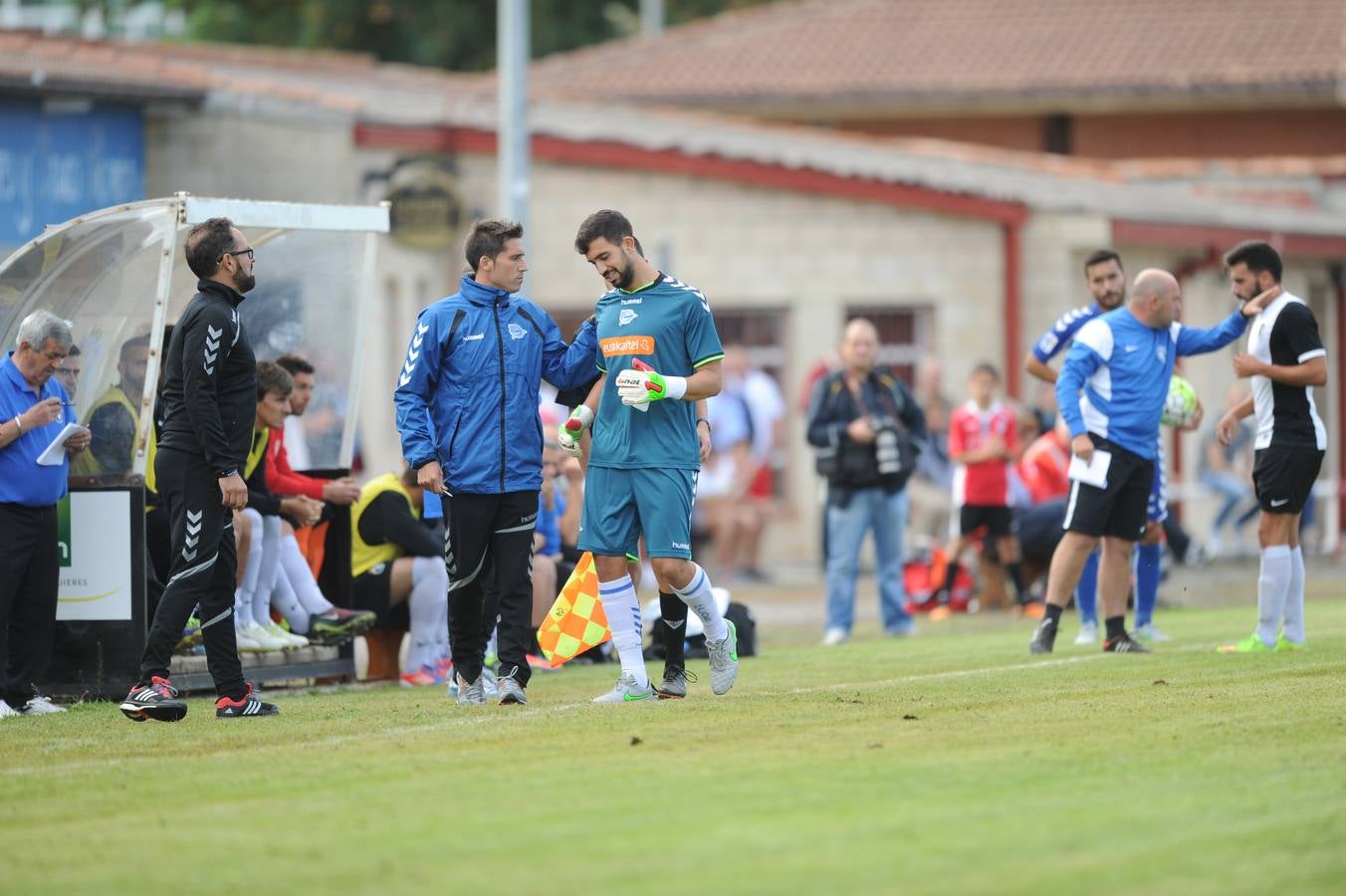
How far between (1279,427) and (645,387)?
4325 mm

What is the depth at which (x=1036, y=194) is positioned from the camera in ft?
84.8

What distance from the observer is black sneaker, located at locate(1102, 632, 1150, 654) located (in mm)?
12672

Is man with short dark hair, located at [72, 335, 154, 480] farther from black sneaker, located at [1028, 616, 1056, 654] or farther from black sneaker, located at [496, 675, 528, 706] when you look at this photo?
black sneaker, located at [1028, 616, 1056, 654]

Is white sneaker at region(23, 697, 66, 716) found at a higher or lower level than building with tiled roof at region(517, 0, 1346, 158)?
lower

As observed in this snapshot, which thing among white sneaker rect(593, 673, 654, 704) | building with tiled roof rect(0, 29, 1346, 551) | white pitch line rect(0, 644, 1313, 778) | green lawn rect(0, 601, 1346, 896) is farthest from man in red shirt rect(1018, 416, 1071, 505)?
white sneaker rect(593, 673, 654, 704)

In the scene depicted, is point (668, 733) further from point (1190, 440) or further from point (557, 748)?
point (1190, 440)

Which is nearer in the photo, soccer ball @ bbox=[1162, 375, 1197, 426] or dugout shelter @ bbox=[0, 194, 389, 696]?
dugout shelter @ bbox=[0, 194, 389, 696]

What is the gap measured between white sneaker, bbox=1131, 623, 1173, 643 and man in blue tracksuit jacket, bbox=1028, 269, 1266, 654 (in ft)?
4.11

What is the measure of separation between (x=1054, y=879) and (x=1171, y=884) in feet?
1.03

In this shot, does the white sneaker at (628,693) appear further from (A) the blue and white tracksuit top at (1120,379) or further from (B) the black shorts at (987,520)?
(B) the black shorts at (987,520)

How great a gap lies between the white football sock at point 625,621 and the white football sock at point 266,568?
8.72 feet

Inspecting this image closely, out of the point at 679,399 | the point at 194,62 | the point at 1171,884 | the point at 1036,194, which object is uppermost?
the point at 194,62

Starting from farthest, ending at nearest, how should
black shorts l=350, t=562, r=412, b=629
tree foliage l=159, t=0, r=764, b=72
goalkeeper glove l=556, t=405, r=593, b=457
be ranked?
tree foliage l=159, t=0, r=764, b=72
black shorts l=350, t=562, r=412, b=629
goalkeeper glove l=556, t=405, r=593, b=457

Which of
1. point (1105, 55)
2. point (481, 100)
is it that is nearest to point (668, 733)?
point (481, 100)
